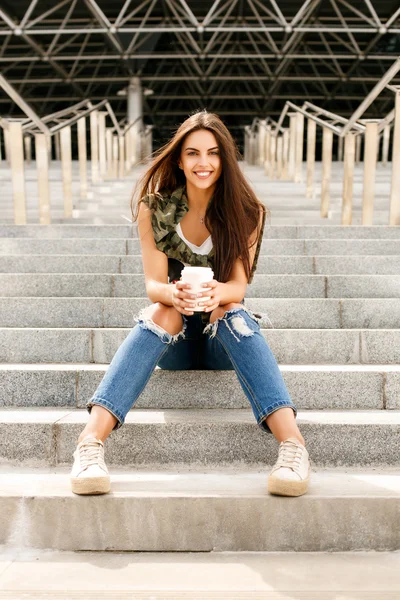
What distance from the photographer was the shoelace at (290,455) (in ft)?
5.84

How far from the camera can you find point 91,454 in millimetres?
1799

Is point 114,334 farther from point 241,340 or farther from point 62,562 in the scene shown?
point 62,562

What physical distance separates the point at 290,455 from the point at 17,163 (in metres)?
3.58

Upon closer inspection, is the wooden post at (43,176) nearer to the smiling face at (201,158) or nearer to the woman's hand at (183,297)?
the smiling face at (201,158)

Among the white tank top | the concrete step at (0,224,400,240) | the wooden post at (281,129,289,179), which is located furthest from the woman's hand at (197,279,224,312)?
the wooden post at (281,129,289,179)

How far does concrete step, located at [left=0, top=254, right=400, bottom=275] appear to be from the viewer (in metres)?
3.41

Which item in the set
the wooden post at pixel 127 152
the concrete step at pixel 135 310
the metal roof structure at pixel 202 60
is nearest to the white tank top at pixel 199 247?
the concrete step at pixel 135 310

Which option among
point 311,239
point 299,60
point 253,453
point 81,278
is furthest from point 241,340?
point 299,60

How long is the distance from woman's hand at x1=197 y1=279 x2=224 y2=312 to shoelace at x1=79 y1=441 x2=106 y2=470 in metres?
0.53

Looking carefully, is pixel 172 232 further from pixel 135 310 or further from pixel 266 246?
pixel 266 246

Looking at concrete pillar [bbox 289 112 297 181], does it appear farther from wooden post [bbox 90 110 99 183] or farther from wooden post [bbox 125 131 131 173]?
wooden post [bbox 125 131 131 173]

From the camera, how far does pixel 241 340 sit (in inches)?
75.8

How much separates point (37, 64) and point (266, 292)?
17.1 meters

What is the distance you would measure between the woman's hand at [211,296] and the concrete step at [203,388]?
0.45 meters
